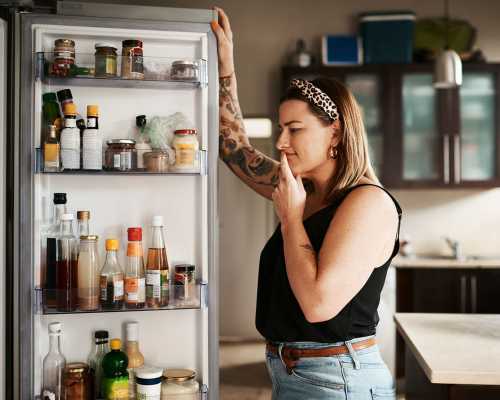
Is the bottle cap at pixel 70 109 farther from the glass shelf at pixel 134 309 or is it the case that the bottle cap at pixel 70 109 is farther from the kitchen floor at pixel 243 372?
the kitchen floor at pixel 243 372

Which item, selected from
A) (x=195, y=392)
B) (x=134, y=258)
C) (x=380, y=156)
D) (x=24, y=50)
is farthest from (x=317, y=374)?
(x=380, y=156)

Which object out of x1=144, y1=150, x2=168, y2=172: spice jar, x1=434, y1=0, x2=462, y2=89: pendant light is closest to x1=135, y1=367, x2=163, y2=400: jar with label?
x1=144, y1=150, x2=168, y2=172: spice jar

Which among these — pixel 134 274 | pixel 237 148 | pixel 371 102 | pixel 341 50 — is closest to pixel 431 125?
pixel 371 102

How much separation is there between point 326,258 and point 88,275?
78 centimetres

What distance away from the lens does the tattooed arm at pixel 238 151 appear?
200 cm

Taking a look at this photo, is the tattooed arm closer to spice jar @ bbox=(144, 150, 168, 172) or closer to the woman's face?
spice jar @ bbox=(144, 150, 168, 172)

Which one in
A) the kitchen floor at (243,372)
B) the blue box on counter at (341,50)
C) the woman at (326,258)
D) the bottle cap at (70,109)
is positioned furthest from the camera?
the blue box on counter at (341,50)

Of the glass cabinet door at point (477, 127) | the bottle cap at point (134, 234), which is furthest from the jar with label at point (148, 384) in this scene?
the glass cabinet door at point (477, 127)

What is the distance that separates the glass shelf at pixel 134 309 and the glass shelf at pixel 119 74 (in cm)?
61

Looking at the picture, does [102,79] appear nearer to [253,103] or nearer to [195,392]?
[195,392]

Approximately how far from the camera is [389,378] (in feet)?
4.81

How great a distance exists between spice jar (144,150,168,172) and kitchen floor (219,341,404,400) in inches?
86.7

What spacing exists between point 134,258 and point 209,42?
27.2 inches

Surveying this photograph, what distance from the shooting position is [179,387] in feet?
5.91
